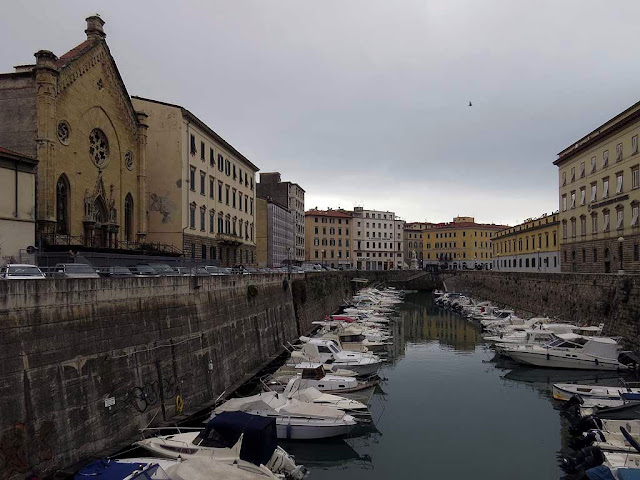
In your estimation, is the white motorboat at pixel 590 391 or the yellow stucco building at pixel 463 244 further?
the yellow stucco building at pixel 463 244

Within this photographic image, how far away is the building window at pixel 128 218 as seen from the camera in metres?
43.6

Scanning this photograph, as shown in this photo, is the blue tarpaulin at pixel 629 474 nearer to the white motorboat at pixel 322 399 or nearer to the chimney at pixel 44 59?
the white motorboat at pixel 322 399

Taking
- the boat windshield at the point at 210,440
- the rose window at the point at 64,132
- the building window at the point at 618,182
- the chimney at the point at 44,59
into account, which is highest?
the chimney at the point at 44,59

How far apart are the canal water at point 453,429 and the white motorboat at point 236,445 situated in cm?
349

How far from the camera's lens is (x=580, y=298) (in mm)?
48719

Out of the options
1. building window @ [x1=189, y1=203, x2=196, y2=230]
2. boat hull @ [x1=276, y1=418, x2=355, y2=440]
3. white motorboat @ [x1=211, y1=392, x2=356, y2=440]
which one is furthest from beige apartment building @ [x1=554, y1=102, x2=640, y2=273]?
building window @ [x1=189, y1=203, x2=196, y2=230]

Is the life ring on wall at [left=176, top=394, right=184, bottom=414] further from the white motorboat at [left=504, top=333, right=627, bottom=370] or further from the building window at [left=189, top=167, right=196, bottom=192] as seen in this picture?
the building window at [left=189, top=167, right=196, bottom=192]

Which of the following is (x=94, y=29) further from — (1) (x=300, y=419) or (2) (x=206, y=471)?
(2) (x=206, y=471)

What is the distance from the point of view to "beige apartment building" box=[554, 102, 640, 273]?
5072 cm

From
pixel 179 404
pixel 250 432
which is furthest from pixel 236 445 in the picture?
pixel 179 404

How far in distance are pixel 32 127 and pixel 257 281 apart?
18.0 metres

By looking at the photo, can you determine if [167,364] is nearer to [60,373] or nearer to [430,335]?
[60,373]

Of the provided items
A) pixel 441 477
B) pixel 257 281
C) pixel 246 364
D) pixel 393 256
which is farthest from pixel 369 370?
pixel 393 256

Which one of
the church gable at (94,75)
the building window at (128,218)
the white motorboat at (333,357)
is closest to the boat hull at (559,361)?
the white motorboat at (333,357)
